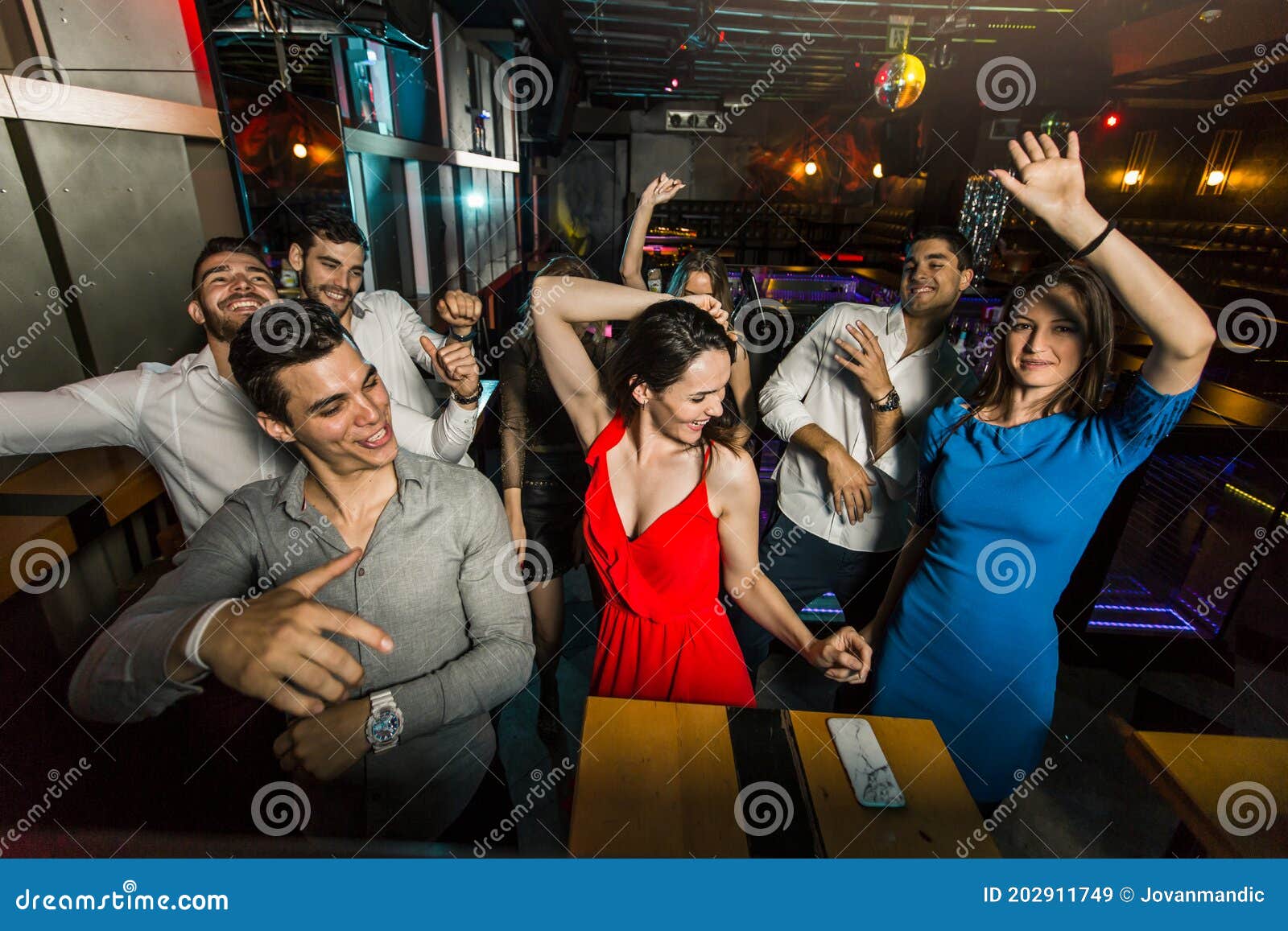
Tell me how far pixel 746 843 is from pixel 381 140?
5059 mm

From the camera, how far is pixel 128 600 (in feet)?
6.57

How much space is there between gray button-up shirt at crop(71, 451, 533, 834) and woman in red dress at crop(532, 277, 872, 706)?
15.8 inches

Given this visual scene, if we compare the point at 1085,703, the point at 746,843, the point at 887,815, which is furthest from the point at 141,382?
the point at 1085,703

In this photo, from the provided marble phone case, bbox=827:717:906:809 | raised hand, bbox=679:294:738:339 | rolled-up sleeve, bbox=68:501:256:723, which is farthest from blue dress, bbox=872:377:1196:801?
rolled-up sleeve, bbox=68:501:256:723

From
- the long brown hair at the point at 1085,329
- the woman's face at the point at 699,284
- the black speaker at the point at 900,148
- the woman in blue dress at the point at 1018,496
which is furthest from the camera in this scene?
the black speaker at the point at 900,148

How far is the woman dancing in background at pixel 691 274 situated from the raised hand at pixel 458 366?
0.94 metres

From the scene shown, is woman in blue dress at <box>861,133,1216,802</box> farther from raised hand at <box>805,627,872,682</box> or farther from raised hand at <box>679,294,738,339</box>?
raised hand at <box>679,294,738,339</box>

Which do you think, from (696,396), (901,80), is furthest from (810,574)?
(901,80)

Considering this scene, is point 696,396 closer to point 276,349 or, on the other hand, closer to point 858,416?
point 858,416

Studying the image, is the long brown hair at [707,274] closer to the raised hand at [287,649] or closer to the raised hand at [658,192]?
the raised hand at [658,192]

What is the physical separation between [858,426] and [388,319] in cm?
206

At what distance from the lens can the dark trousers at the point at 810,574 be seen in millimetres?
2156

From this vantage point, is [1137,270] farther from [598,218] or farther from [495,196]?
[598,218]

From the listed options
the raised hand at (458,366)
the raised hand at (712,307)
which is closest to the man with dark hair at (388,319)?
the raised hand at (458,366)
